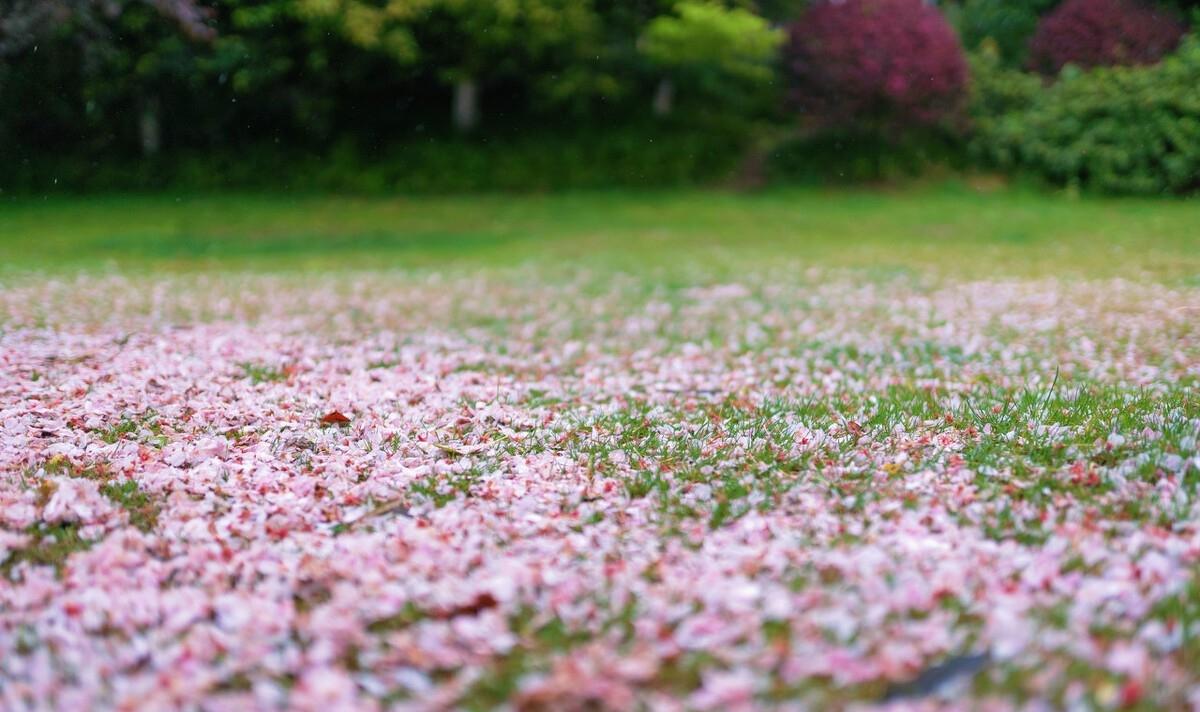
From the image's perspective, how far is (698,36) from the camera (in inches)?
1121

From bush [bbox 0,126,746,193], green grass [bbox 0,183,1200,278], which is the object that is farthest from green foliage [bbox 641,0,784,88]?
green grass [bbox 0,183,1200,278]

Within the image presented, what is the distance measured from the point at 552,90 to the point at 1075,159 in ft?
54.9

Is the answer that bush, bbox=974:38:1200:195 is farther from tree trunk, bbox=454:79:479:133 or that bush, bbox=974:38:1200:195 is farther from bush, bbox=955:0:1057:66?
tree trunk, bbox=454:79:479:133

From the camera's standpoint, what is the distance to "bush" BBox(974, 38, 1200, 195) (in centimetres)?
2800

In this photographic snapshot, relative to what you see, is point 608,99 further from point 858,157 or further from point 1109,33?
point 1109,33

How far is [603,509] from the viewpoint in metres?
4.91

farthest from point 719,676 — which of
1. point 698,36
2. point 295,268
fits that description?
point 698,36

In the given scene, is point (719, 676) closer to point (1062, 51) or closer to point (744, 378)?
point (744, 378)

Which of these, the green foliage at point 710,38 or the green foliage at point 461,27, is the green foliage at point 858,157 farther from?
the green foliage at point 461,27

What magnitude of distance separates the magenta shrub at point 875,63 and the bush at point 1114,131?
2.53 metres

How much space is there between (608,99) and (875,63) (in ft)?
34.0

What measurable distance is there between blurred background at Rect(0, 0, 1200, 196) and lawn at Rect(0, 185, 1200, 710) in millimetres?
18989

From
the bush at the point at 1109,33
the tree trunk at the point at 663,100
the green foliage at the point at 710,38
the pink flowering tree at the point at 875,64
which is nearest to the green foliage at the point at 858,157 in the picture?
the pink flowering tree at the point at 875,64

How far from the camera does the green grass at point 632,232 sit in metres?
18.5
